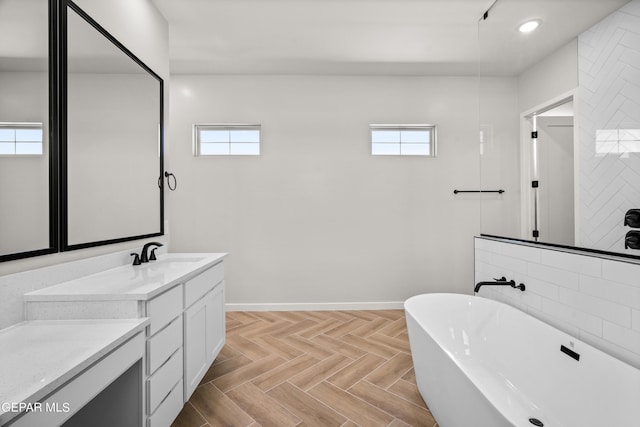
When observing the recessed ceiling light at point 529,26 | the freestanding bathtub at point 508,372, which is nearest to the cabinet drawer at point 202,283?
the freestanding bathtub at point 508,372

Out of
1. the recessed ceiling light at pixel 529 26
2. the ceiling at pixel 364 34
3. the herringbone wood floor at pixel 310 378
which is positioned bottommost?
the herringbone wood floor at pixel 310 378

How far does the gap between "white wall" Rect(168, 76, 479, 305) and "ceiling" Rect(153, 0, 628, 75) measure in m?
0.28

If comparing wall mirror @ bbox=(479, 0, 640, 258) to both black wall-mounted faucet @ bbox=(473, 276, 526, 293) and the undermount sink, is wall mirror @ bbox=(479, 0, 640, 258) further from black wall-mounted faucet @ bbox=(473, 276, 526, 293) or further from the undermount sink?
the undermount sink

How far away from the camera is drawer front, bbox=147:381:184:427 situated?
52.2 inches

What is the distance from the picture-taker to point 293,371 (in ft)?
7.04

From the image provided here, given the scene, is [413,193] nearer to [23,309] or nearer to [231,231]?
[231,231]

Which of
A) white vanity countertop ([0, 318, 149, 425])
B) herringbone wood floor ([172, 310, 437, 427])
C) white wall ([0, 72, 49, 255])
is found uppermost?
white wall ([0, 72, 49, 255])

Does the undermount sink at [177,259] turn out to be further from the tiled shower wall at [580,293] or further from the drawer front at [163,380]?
the tiled shower wall at [580,293]

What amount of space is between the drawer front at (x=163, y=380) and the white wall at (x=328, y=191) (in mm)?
1817

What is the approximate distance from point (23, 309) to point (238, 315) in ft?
7.26

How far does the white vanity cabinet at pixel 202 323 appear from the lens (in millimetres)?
1682

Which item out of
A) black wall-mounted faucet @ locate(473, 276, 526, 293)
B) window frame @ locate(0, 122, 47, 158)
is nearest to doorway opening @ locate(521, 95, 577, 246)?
black wall-mounted faucet @ locate(473, 276, 526, 293)

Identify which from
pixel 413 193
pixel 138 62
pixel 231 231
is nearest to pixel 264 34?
pixel 138 62

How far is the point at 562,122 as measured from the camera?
5.88 feet
